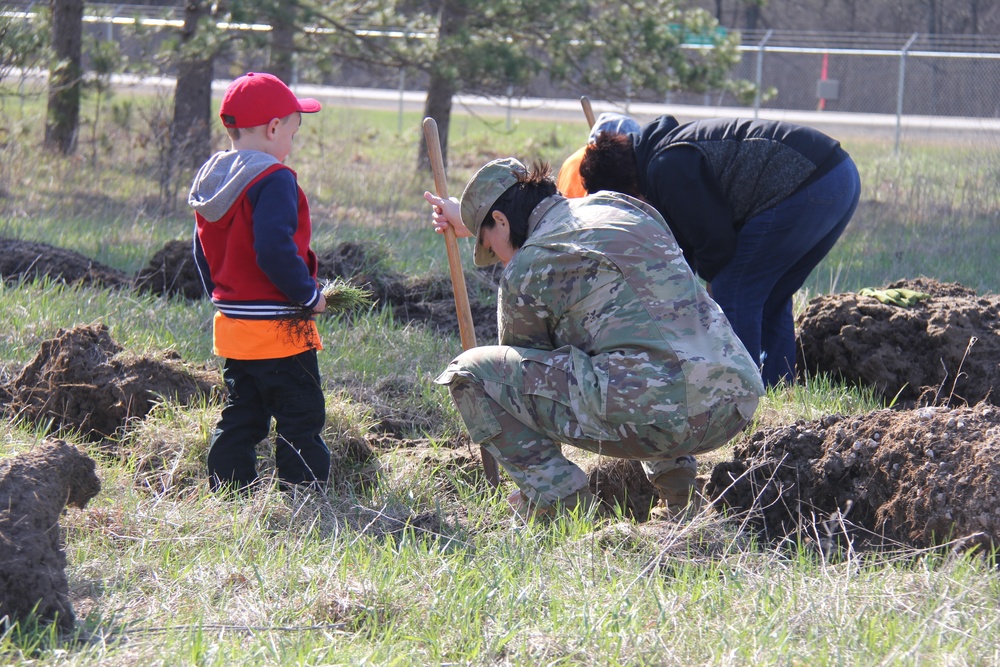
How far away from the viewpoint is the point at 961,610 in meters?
2.72

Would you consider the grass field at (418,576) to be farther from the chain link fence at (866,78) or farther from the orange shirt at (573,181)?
the chain link fence at (866,78)

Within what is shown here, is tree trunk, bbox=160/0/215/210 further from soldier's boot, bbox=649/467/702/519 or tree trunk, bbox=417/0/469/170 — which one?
soldier's boot, bbox=649/467/702/519

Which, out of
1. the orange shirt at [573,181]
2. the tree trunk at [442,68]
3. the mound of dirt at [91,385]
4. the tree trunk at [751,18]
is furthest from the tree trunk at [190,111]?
the tree trunk at [751,18]

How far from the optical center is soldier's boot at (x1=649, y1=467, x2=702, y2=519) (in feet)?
12.8

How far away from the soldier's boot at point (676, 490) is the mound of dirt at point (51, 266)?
13.3 ft

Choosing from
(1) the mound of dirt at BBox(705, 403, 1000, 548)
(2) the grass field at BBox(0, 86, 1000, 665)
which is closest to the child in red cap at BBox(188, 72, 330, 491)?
(2) the grass field at BBox(0, 86, 1000, 665)

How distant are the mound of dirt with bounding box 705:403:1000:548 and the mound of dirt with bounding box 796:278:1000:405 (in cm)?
104

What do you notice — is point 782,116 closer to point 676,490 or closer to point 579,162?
point 579,162

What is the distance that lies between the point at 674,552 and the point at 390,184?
33.6 feet

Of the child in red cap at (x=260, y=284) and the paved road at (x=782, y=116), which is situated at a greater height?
the paved road at (x=782, y=116)

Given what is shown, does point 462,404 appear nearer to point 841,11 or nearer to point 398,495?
point 398,495

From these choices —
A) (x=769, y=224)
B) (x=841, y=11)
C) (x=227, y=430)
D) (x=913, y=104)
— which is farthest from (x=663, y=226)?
(x=841, y=11)

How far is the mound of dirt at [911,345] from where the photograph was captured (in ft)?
15.8

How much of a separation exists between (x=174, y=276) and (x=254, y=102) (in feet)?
10.5
